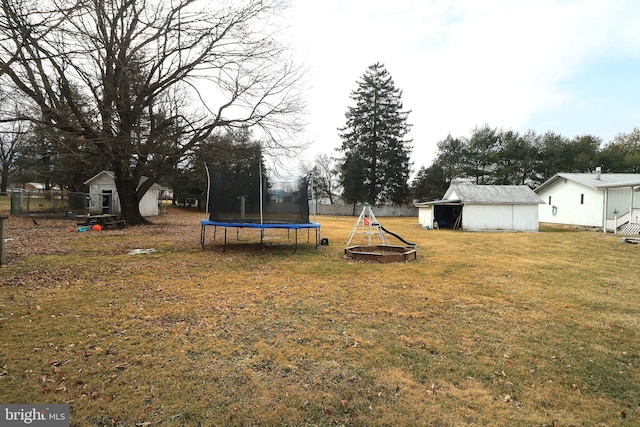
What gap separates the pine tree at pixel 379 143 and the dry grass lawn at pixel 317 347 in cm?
3478

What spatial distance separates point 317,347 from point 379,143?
40.6m

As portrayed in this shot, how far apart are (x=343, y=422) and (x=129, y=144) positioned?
15182 mm

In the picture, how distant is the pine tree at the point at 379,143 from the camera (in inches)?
1635

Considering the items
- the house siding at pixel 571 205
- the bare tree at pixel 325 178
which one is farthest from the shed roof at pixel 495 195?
the bare tree at pixel 325 178

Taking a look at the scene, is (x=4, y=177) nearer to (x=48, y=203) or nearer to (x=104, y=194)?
(x=48, y=203)

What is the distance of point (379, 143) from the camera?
42.1m

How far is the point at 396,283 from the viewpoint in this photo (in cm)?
655

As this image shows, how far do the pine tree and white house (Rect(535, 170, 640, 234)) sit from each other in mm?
17333

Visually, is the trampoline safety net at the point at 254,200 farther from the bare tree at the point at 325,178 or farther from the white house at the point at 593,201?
the bare tree at the point at 325,178

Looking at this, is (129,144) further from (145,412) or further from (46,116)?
(145,412)

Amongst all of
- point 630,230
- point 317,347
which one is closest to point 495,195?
point 630,230

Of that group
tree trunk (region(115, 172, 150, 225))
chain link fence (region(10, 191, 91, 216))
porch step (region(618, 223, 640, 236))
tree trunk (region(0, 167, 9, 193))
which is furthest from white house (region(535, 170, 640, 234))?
tree trunk (region(0, 167, 9, 193))

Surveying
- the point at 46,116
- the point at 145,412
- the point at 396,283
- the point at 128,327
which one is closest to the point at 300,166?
the point at 46,116

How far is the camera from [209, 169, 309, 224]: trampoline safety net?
424 inches
